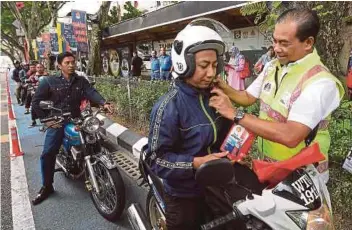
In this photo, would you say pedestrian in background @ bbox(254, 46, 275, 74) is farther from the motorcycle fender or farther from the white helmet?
the white helmet

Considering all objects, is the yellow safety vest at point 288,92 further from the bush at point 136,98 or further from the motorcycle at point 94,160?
the bush at point 136,98

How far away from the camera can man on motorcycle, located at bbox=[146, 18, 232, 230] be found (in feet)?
5.43

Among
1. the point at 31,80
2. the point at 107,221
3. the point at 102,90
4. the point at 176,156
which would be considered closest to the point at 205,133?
the point at 176,156

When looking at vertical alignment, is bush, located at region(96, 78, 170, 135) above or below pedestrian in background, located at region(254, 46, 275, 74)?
below

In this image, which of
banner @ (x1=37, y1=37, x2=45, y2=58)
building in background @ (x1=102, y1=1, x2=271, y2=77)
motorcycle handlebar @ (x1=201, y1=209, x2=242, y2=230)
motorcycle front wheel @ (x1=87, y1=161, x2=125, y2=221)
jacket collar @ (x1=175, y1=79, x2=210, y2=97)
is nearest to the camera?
motorcycle handlebar @ (x1=201, y1=209, x2=242, y2=230)

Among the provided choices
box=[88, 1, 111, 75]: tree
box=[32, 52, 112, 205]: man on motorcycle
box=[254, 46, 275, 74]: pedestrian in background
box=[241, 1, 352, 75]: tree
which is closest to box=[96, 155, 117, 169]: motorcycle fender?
box=[32, 52, 112, 205]: man on motorcycle

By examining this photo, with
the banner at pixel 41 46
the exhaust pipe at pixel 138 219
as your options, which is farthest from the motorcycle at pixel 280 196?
the banner at pixel 41 46

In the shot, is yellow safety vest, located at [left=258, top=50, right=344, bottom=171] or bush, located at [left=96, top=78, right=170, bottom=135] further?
bush, located at [left=96, top=78, right=170, bottom=135]

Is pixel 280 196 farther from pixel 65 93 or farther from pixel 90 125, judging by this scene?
pixel 65 93

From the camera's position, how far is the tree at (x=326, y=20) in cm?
404

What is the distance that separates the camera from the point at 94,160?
3596 millimetres

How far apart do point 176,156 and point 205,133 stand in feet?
0.68

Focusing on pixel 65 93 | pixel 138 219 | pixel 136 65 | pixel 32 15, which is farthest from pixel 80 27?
pixel 32 15

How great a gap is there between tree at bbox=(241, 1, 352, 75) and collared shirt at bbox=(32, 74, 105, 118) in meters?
2.42
